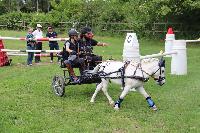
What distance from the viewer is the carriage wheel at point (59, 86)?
12789 mm

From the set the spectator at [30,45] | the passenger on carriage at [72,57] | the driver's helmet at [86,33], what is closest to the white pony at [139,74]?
the passenger on carriage at [72,57]

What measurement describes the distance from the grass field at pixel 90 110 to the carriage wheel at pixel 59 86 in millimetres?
162

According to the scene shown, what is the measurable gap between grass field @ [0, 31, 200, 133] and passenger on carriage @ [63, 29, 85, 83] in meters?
0.70

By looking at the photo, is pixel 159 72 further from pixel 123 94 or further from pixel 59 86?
pixel 59 86

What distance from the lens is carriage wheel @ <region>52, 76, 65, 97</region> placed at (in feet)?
42.0

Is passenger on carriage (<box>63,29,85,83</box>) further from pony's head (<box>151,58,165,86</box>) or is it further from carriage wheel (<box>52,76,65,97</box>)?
pony's head (<box>151,58,165,86</box>)

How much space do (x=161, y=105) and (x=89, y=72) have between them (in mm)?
2101

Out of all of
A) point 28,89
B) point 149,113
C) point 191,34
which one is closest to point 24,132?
point 149,113

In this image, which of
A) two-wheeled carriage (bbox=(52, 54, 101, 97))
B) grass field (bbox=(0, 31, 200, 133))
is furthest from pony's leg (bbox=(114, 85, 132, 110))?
two-wheeled carriage (bbox=(52, 54, 101, 97))

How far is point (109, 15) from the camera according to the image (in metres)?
50.9

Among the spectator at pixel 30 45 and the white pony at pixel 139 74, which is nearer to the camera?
the white pony at pixel 139 74

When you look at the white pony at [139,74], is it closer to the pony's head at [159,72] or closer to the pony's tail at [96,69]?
the pony's head at [159,72]

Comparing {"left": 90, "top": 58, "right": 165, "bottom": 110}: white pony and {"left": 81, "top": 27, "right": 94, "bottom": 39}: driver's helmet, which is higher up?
{"left": 81, "top": 27, "right": 94, "bottom": 39}: driver's helmet

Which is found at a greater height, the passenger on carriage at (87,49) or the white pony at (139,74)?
the passenger on carriage at (87,49)
